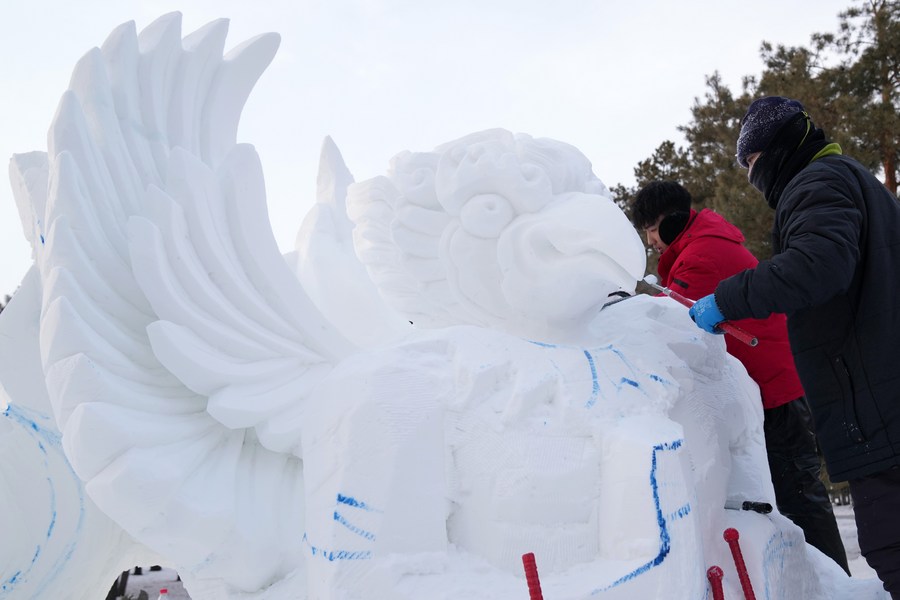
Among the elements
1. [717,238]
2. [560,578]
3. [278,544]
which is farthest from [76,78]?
[717,238]

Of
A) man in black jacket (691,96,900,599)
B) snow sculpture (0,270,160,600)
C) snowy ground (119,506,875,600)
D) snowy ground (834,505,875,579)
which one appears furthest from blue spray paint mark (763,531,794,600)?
snowy ground (119,506,875,600)

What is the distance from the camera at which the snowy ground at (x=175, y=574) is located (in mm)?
4802

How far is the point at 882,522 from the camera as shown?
1.83 m

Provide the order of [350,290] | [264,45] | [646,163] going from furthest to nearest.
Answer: [646,163] < [350,290] < [264,45]

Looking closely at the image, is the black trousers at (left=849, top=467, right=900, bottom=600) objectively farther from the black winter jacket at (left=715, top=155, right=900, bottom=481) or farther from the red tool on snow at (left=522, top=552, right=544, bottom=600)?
the red tool on snow at (left=522, top=552, right=544, bottom=600)

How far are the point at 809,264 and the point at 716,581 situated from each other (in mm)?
744

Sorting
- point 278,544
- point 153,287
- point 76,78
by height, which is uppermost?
point 76,78

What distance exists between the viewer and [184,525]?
183 centimetres

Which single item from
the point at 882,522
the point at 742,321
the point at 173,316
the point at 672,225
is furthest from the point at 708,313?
the point at 173,316

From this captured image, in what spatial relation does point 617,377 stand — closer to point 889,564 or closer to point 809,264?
point 809,264

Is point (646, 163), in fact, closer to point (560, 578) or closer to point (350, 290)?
point (350, 290)

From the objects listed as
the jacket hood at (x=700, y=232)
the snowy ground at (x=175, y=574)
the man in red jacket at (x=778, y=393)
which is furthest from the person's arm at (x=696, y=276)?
the snowy ground at (x=175, y=574)

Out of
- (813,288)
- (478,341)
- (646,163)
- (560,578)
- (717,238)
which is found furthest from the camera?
(646,163)

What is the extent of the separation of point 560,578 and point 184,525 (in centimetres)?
88
